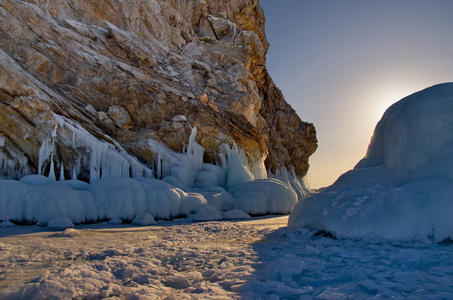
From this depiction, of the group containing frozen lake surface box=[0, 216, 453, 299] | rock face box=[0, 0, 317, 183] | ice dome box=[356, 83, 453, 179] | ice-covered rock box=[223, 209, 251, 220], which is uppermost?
rock face box=[0, 0, 317, 183]

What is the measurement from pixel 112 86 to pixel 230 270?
1620 cm

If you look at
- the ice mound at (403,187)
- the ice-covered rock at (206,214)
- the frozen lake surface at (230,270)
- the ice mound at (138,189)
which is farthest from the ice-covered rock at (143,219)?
the ice mound at (403,187)

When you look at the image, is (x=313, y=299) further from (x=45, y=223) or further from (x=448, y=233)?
(x=45, y=223)

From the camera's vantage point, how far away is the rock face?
42.7ft

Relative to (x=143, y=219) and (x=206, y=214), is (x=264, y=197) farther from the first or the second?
(x=143, y=219)

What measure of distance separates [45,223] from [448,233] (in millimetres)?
10055

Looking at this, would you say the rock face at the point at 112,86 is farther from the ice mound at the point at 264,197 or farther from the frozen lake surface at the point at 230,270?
the frozen lake surface at the point at 230,270

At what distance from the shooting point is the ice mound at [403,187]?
4688 millimetres

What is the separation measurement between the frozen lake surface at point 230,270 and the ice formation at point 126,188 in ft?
12.6

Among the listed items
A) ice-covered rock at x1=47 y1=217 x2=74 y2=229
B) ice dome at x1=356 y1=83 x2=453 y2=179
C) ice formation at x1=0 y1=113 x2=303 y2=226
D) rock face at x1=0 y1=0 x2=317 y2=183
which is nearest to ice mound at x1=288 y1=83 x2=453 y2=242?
ice dome at x1=356 y1=83 x2=453 y2=179

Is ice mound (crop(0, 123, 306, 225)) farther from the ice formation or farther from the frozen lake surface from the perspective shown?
the frozen lake surface

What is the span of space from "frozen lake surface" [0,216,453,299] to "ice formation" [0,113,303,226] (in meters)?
3.83

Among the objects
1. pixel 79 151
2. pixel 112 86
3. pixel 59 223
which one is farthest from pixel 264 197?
pixel 112 86

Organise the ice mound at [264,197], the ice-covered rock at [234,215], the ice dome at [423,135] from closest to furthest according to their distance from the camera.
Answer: the ice dome at [423,135], the ice-covered rock at [234,215], the ice mound at [264,197]
